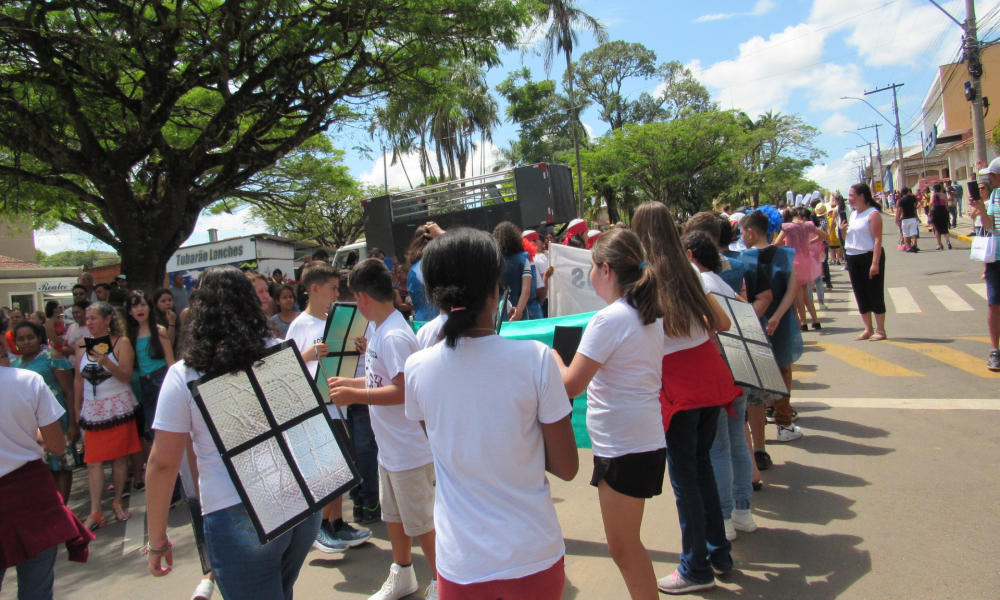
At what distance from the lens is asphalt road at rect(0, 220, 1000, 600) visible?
10.7ft

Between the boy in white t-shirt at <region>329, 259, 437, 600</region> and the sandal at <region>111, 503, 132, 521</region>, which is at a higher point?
the boy in white t-shirt at <region>329, 259, 437, 600</region>

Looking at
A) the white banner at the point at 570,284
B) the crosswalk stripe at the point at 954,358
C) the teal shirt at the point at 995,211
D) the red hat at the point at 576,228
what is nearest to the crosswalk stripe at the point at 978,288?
the crosswalk stripe at the point at 954,358

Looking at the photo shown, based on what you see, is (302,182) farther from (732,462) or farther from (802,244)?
(732,462)

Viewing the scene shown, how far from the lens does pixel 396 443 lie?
327 cm

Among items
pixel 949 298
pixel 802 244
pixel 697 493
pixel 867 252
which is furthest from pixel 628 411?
pixel 949 298

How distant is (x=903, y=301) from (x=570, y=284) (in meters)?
7.57

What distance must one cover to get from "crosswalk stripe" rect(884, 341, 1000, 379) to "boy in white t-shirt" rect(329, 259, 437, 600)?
604cm

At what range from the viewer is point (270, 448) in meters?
2.38

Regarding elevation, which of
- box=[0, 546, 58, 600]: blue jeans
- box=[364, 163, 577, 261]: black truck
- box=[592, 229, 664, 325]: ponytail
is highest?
box=[364, 163, 577, 261]: black truck

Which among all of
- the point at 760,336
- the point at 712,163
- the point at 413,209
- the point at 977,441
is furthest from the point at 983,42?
the point at 760,336

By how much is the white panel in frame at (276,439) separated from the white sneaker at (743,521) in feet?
8.06

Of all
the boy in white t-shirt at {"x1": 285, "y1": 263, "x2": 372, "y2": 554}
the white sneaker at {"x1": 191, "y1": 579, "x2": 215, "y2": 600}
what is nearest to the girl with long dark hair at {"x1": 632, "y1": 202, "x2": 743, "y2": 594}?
the boy in white t-shirt at {"x1": 285, "y1": 263, "x2": 372, "y2": 554}

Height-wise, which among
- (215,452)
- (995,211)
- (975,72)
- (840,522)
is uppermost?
(975,72)

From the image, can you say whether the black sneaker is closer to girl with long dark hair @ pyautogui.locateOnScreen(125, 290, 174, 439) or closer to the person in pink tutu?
the person in pink tutu
